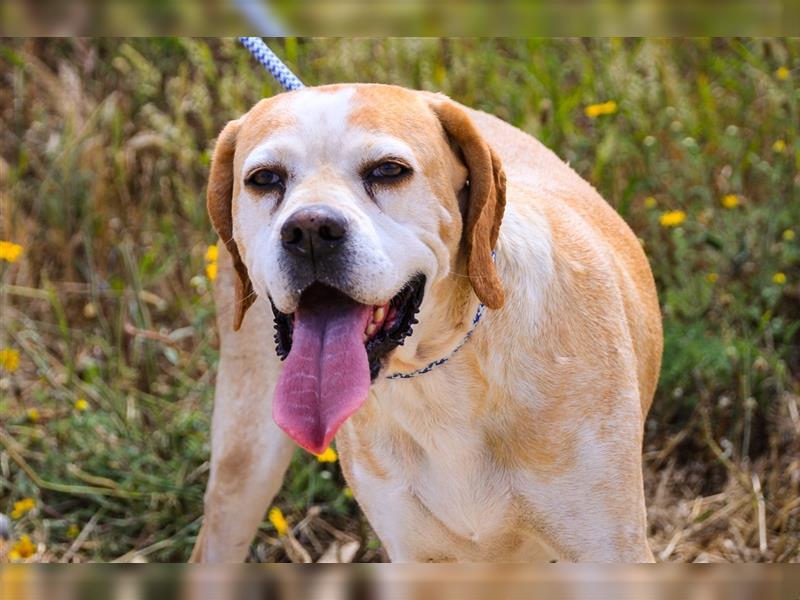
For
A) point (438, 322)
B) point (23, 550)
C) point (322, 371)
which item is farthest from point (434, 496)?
point (23, 550)

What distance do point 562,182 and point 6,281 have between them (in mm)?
3155

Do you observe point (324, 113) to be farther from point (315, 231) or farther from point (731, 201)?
point (731, 201)

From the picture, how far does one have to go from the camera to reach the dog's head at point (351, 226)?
273cm

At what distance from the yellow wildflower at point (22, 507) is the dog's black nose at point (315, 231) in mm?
2330

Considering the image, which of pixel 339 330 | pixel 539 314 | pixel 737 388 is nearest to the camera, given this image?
pixel 339 330

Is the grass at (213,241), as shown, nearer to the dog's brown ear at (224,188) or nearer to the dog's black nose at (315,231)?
the dog's brown ear at (224,188)

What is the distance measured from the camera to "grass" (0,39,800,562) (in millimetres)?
4754

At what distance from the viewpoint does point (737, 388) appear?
4.83 meters

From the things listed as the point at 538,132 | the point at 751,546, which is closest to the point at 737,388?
the point at 751,546

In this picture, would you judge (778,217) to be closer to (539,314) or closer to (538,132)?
(538,132)

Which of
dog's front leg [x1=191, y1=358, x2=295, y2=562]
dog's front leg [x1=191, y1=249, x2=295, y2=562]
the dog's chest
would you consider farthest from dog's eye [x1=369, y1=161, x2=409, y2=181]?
dog's front leg [x1=191, y1=358, x2=295, y2=562]

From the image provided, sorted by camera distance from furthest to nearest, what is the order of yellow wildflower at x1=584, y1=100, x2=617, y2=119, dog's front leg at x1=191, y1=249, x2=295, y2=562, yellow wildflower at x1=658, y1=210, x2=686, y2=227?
yellow wildflower at x1=584, y1=100, x2=617, y2=119 < yellow wildflower at x1=658, y1=210, x2=686, y2=227 < dog's front leg at x1=191, y1=249, x2=295, y2=562

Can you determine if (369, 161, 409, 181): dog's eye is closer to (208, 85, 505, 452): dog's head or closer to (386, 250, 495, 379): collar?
(208, 85, 505, 452): dog's head

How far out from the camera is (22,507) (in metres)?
4.64
